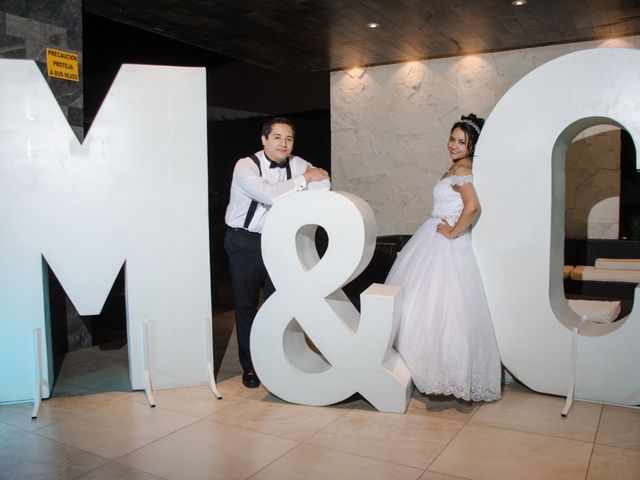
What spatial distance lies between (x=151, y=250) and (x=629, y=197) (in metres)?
4.83

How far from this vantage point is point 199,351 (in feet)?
10.6

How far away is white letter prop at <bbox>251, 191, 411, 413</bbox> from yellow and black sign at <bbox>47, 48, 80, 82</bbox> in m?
2.20

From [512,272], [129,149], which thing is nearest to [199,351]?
[129,149]

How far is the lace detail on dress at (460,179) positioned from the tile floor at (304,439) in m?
1.22

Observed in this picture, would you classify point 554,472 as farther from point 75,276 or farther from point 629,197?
point 629,197

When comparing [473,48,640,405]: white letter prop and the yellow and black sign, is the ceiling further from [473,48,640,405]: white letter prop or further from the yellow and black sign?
[473,48,640,405]: white letter prop

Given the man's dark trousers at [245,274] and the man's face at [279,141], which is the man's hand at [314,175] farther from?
the man's dark trousers at [245,274]

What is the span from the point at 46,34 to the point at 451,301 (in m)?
3.32

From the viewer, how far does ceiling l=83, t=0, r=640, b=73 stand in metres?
4.59

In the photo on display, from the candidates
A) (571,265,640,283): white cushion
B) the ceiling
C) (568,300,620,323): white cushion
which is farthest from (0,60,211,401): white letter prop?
(571,265,640,283): white cushion

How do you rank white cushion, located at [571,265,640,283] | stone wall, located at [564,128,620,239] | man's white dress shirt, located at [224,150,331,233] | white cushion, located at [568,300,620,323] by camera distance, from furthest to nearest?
stone wall, located at [564,128,620,239], white cushion, located at [571,265,640,283], white cushion, located at [568,300,620,323], man's white dress shirt, located at [224,150,331,233]

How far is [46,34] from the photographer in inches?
153

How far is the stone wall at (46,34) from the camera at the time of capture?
3.72 meters

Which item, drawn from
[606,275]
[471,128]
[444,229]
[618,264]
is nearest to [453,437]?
[444,229]
